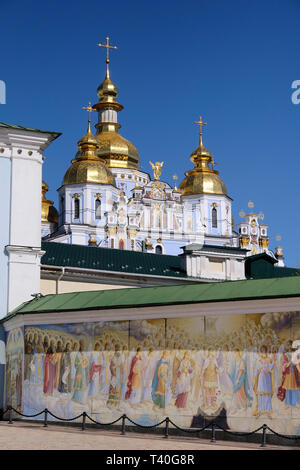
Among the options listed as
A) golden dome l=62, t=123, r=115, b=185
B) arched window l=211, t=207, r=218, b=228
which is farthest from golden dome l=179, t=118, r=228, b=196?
golden dome l=62, t=123, r=115, b=185

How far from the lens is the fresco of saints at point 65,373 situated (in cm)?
1827

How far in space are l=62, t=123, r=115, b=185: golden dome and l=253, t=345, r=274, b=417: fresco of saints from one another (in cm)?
5863

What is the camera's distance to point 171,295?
56.6 feet

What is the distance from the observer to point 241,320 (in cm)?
1598

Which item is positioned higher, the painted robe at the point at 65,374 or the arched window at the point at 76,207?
the arched window at the point at 76,207

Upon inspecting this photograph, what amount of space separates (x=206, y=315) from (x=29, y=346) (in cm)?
464

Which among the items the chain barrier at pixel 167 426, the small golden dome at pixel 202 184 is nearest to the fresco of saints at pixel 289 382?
the chain barrier at pixel 167 426

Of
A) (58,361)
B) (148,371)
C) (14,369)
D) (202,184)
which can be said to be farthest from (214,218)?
(148,371)

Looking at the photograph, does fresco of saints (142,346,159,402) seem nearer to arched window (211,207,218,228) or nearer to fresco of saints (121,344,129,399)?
fresco of saints (121,344,129,399)

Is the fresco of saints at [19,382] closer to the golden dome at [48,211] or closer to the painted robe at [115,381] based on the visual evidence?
the painted robe at [115,381]

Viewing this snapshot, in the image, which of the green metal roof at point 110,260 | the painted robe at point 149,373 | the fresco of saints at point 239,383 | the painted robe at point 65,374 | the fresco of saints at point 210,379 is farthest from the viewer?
the green metal roof at point 110,260

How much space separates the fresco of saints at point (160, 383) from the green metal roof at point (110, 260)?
10215mm

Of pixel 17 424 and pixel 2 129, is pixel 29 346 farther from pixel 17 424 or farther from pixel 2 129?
pixel 2 129
